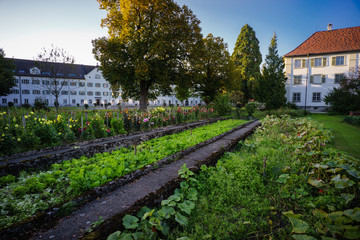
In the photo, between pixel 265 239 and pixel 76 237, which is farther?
pixel 265 239

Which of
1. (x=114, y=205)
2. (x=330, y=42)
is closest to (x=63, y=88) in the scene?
(x=114, y=205)

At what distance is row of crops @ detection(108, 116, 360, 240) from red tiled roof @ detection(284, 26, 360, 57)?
94.6ft

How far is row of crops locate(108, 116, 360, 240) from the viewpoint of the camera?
6.48 feet

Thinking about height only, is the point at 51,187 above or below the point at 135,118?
below

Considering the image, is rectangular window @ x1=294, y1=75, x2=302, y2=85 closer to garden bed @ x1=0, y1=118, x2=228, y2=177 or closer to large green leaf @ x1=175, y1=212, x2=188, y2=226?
garden bed @ x1=0, y1=118, x2=228, y2=177

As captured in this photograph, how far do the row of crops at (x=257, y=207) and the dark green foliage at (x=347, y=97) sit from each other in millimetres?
18791

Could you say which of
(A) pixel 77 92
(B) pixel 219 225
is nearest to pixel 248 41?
(B) pixel 219 225

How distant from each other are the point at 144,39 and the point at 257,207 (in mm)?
16100

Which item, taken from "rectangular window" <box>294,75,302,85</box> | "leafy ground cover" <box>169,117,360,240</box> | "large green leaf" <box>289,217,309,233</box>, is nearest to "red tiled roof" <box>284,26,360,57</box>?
"rectangular window" <box>294,75,302,85</box>

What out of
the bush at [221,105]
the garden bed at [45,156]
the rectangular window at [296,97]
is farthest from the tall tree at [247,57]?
the garden bed at [45,156]

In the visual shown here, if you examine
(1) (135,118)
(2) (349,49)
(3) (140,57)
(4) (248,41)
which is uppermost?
(4) (248,41)

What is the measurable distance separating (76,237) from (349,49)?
111 ft

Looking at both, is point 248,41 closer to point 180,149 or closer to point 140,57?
point 140,57

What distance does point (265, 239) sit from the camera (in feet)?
6.93
